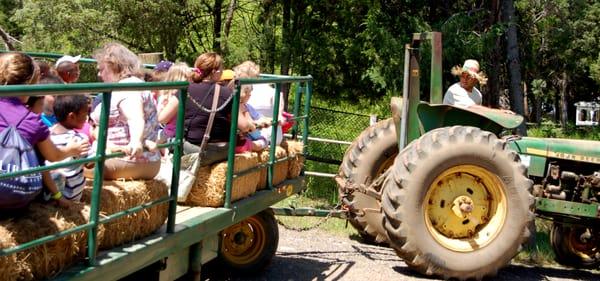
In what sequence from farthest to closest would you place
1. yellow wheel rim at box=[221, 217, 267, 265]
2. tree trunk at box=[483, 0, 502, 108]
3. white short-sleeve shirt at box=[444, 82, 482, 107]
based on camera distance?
Result: tree trunk at box=[483, 0, 502, 108]
white short-sleeve shirt at box=[444, 82, 482, 107]
yellow wheel rim at box=[221, 217, 267, 265]

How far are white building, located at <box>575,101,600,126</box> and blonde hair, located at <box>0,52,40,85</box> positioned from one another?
38.4m

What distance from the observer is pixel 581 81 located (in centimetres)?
3878

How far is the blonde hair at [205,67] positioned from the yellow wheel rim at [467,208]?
2.44 metres

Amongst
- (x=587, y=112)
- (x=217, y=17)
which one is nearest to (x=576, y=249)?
(x=217, y=17)

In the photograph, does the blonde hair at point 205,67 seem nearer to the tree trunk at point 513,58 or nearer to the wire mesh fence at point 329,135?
the wire mesh fence at point 329,135

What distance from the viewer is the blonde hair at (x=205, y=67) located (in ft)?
19.8

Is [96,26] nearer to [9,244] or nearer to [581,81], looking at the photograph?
[9,244]

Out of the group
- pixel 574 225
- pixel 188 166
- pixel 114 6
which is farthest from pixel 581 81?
pixel 188 166

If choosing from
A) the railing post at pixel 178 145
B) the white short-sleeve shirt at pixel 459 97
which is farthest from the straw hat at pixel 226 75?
the white short-sleeve shirt at pixel 459 97

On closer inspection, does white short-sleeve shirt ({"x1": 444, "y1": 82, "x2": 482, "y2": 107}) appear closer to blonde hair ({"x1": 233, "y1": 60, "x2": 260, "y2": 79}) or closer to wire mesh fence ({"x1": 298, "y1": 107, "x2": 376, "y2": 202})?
blonde hair ({"x1": 233, "y1": 60, "x2": 260, "y2": 79})

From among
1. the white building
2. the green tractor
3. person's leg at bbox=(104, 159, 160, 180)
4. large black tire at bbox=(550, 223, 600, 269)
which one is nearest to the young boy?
person's leg at bbox=(104, 159, 160, 180)

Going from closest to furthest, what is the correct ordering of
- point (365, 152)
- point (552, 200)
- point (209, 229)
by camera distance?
point (209, 229) < point (552, 200) < point (365, 152)

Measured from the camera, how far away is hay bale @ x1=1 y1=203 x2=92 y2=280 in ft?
11.1

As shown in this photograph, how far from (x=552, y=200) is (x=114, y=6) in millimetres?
9937
